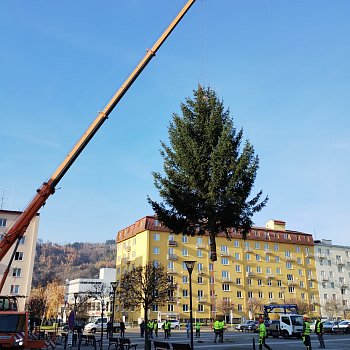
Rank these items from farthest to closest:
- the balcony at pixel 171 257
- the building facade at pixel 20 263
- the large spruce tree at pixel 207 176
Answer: the balcony at pixel 171 257, the building facade at pixel 20 263, the large spruce tree at pixel 207 176

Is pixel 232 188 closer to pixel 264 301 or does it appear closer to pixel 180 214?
pixel 180 214

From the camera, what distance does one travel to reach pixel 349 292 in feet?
301

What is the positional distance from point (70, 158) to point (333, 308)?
79.0 metres

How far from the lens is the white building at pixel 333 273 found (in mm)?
87375

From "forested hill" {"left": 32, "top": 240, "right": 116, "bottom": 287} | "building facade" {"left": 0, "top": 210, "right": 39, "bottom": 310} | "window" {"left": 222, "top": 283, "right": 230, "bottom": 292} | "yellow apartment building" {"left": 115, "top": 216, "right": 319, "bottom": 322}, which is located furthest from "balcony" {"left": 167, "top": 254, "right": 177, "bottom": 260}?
"forested hill" {"left": 32, "top": 240, "right": 116, "bottom": 287}

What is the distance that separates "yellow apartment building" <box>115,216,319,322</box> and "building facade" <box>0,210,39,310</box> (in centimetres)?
2006

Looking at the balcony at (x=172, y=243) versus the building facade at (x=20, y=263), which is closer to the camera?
the building facade at (x=20, y=263)

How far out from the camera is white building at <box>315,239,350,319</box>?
287 feet

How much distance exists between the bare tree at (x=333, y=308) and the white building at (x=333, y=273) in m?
0.68

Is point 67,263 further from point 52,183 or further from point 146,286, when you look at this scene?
point 52,183

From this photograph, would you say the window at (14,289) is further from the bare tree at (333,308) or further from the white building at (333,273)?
the white building at (333,273)

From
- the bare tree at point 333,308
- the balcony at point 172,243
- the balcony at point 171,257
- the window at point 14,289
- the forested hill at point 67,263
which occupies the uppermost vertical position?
the forested hill at point 67,263

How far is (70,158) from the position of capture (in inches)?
738

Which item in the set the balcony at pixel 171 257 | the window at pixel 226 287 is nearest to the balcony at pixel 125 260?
the balcony at pixel 171 257
